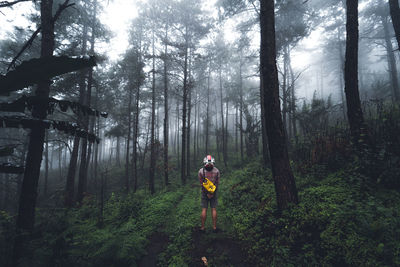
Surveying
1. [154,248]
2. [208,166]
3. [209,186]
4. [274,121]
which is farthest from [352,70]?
[154,248]

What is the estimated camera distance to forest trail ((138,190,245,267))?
3641 millimetres

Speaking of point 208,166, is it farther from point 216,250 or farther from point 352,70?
point 352,70

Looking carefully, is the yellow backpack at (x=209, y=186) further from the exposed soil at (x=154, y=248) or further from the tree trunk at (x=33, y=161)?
the tree trunk at (x=33, y=161)

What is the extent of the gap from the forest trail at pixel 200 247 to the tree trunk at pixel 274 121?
1676mm

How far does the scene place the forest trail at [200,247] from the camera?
143 inches

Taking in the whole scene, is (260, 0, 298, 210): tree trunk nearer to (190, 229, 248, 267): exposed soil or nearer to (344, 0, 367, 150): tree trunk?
(190, 229, 248, 267): exposed soil

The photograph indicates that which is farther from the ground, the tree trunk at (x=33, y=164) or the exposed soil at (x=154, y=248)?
the tree trunk at (x=33, y=164)

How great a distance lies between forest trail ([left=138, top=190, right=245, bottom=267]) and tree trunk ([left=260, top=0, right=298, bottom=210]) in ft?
5.50

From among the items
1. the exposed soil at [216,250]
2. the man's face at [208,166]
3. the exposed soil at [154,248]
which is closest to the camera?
the exposed soil at [216,250]

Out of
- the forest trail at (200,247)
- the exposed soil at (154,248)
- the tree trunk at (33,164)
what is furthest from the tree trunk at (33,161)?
the forest trail at (200,247)

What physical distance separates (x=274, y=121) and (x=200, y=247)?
3.89m

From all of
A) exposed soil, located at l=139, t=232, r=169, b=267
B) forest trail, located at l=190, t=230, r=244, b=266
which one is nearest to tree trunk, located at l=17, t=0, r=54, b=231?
exposed soil, located at l=139, t=232, r=169, b=267

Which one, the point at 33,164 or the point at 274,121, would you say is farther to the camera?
the point at 274,121

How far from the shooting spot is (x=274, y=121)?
172 inches
